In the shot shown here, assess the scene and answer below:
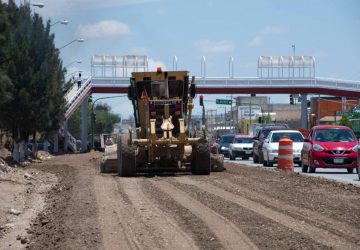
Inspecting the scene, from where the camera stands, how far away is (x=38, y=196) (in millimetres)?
22000

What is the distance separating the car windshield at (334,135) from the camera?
30023 mm

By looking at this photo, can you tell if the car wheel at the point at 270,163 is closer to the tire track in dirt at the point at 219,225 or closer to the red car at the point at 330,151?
the red car at the point at 330,151

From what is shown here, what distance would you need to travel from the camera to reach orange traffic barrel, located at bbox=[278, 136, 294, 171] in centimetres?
2953

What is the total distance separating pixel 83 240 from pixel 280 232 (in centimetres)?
285

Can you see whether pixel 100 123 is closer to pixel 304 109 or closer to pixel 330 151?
pixel 304 109

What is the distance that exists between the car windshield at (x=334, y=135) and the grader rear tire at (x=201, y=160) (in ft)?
19.9

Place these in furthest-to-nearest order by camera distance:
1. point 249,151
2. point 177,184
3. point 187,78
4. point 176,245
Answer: point 249,151 → point 187,78 → point 177,184 → point 176,245

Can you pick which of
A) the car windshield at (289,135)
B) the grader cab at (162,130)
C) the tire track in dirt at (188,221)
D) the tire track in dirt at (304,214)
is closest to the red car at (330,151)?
the grader cab at (162,130)

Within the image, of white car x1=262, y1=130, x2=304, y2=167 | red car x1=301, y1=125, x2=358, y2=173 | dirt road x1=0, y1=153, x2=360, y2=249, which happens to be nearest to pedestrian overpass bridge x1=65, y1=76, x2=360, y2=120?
white car x1=262, y1=130, x2=304, y2=167

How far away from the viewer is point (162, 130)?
997 inches

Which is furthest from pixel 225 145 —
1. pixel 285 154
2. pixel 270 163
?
pixel 285 154

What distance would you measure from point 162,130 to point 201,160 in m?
1.54

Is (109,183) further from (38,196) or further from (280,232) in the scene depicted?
(280,232)

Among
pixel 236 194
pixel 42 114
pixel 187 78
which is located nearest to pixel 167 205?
pixel 236 194
